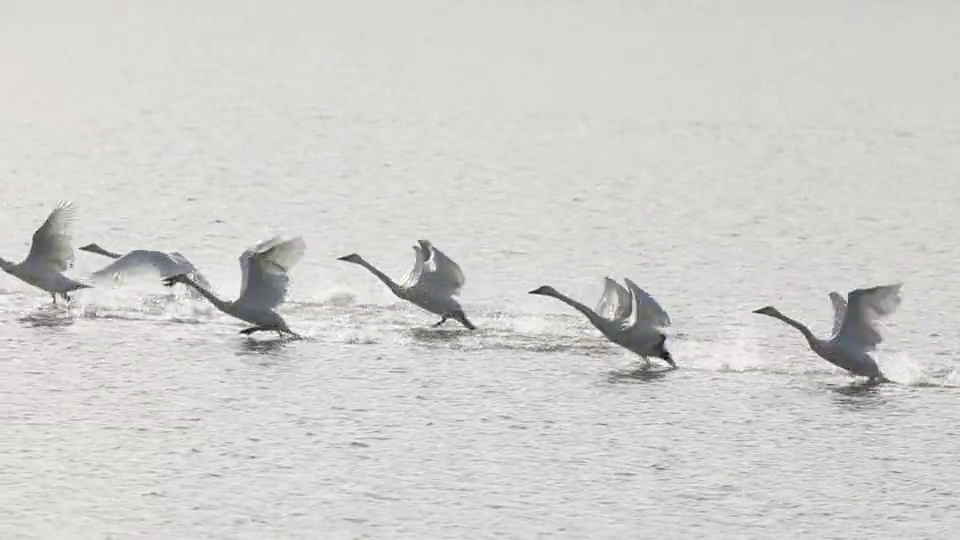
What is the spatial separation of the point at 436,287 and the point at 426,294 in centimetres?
13

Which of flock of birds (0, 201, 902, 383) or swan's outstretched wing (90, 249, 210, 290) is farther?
swan's outstretched wing (90, 249, 210, 290)

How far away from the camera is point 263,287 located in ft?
71.1

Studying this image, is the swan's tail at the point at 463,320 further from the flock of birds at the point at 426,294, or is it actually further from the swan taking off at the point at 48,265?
the swan taking off at the point at 48,265

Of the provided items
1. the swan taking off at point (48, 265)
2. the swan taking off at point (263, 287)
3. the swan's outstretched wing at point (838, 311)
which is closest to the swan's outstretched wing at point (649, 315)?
the swan's outstretched wing at point (838, 311)

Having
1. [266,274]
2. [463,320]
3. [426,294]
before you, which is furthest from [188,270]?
[463,320]

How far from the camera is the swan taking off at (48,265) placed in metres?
Result: 22.9

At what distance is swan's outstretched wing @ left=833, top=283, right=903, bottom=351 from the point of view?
20.5 metres

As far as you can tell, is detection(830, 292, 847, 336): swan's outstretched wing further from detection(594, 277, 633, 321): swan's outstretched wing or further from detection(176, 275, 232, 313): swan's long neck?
detection(176, 275, 232, 313): swan's long neck

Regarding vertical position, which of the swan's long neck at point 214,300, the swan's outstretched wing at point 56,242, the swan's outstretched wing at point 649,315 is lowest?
the swan's long neck at point 214,300

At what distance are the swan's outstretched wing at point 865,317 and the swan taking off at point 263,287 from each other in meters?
5.39

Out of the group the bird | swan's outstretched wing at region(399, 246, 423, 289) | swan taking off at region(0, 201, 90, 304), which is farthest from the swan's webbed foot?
swan taking off at region(0, 201, 90, 304)

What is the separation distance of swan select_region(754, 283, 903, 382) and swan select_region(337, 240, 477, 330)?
383 centimetres

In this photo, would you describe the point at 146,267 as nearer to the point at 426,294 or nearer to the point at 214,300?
the point at 214,300

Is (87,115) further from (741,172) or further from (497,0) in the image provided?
(497,0)
